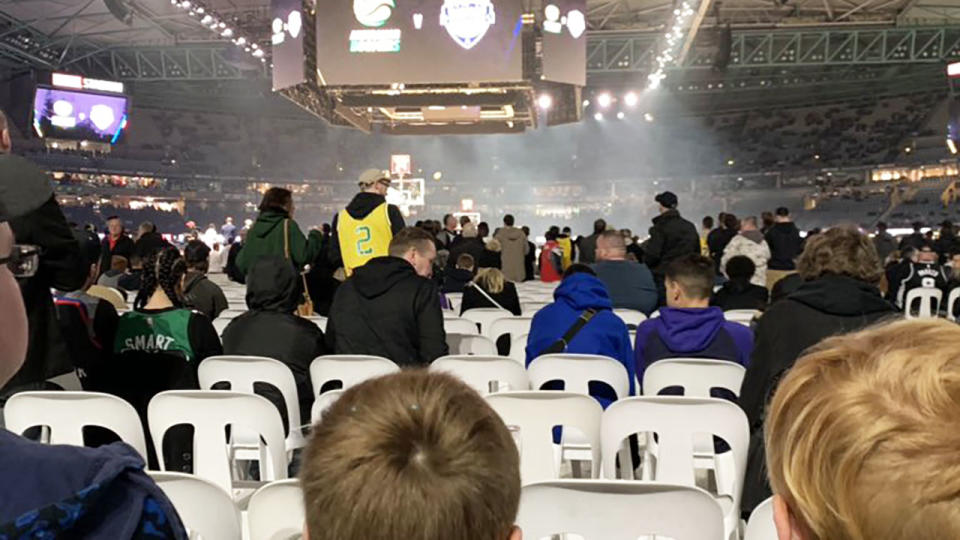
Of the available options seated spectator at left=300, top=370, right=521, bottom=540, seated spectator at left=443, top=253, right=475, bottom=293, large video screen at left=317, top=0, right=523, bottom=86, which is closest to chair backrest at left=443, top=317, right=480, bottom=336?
seated spectator at left=443, top=253, right=475, bottom=293

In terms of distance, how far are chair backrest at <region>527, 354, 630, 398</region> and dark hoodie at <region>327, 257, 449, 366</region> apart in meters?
0.69

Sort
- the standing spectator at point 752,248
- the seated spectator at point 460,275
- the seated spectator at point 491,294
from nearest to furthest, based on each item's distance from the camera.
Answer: the seated spectator at point 491,294 → the seated spectator at point 460,275 → the standing spectator at point 752,248

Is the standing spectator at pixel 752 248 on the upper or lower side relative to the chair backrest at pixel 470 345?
upper

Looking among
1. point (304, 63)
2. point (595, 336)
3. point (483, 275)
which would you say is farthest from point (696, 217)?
point (595, 336)

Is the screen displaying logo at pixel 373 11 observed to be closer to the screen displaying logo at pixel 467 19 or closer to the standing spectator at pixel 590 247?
the screen displaying logo at pixel 467 19

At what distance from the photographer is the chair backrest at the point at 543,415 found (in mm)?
2914

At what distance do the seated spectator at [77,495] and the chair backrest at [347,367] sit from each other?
2825 mm

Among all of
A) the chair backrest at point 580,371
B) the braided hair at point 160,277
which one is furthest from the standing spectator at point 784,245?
the braided hair at point 160,277

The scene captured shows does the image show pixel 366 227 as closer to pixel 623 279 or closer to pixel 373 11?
pixel 623 279

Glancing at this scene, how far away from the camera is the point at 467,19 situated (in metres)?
10.4

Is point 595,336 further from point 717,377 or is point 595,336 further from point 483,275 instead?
point 483,275

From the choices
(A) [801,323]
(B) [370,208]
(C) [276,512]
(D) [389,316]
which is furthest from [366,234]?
(C) [276,512]

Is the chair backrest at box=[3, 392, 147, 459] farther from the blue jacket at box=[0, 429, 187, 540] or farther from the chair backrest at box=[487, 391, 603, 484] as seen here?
the blue jacket at box=[0, 429, 187, 540]

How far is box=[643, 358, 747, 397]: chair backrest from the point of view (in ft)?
11.6
